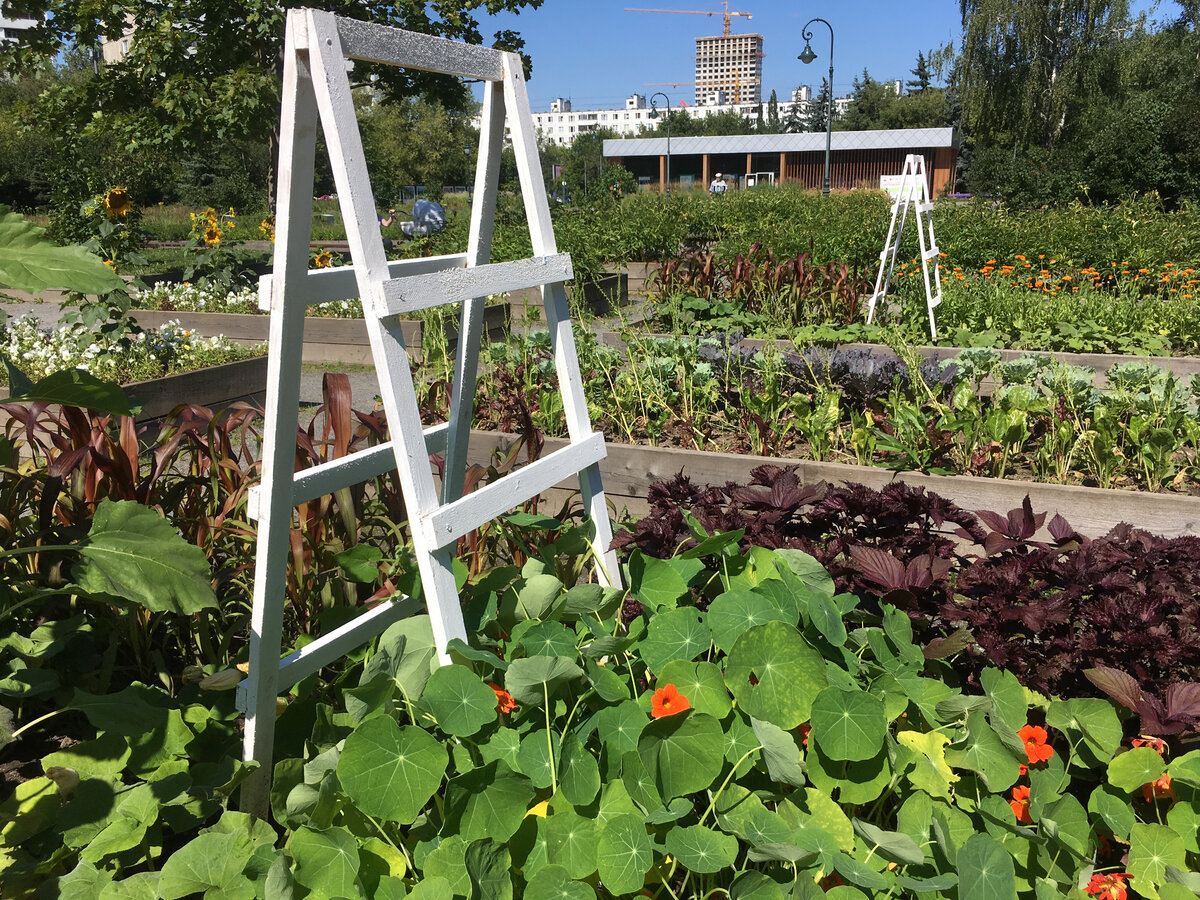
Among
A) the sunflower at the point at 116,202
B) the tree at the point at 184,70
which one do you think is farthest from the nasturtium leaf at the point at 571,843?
the tree at the point at 184,70

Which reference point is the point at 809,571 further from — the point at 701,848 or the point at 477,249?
the point at 477,249

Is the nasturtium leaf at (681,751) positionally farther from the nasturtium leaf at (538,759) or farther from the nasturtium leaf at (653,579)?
the nasturtium leaf at (653,579)

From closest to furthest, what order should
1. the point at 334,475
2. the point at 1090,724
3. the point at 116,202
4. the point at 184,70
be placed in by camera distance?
the point at 1090,724 < the point at 334,475 < the point at 116,202 < the point at 184,70

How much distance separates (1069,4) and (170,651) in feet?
114

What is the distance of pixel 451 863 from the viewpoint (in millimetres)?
1368

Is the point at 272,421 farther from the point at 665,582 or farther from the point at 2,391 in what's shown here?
the point at 2,391

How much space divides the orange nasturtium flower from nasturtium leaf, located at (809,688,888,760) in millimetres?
224

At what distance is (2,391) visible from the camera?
5023 mm

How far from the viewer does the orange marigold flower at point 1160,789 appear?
1652 millimetres

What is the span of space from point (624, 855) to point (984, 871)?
536 millimetres

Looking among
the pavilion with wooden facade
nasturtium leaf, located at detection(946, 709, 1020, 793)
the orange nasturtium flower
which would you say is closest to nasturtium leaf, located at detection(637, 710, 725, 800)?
the orange nasturtium flower

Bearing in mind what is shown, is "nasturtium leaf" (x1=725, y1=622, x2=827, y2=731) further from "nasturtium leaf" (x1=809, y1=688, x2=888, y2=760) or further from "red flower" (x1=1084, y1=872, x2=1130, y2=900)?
"red flower" (x1=1084, y1=872, x2=1130, y2=900)

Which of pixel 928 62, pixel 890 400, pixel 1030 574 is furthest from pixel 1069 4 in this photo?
pixel 1030 574

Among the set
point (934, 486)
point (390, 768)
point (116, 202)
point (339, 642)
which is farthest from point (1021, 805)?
point (116, 202)
